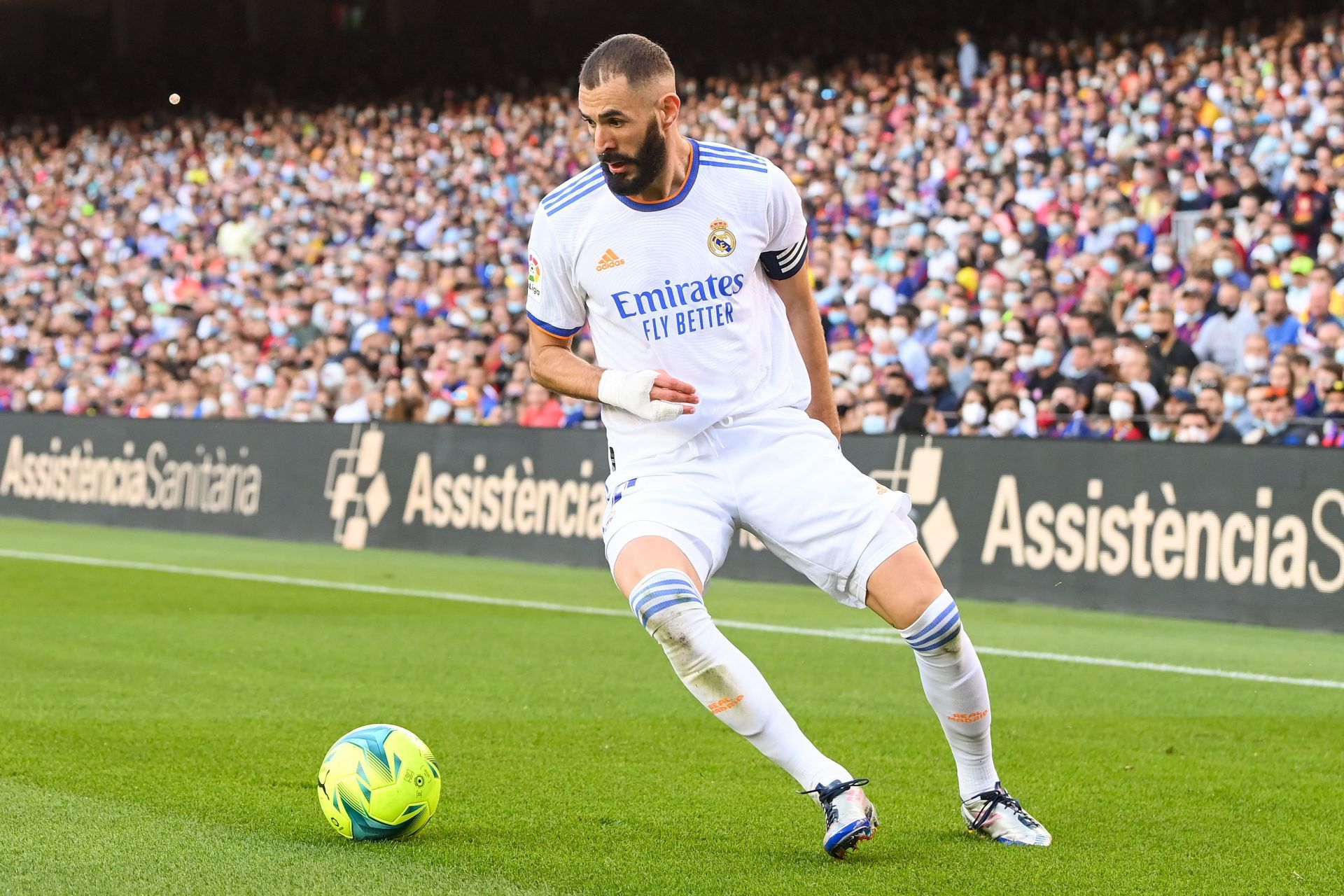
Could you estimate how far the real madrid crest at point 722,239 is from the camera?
5016 mm

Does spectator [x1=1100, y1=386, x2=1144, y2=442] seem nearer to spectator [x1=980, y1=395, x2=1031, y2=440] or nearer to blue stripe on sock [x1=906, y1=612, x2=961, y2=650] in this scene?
spectator [x1=980, y1=395, x2=1031, y2=440]

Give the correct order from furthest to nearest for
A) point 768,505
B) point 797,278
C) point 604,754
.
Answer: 1. point 604,754
2. point 797,278
3. point 768,505

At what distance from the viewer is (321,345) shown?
22.7m

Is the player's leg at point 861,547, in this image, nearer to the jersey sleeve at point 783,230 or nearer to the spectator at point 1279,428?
the jersey sleeve at point 783,230

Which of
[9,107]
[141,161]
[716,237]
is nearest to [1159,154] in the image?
[716,237]

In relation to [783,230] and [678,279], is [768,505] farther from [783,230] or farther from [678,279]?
[783,230]

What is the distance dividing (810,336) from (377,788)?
1852 millimetres

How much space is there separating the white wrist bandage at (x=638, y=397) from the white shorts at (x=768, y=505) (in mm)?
244

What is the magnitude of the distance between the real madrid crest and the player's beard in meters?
0.23

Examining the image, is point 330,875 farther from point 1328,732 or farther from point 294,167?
point 294,167

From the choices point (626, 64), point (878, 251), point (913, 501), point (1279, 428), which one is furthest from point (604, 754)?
point (878, 251)

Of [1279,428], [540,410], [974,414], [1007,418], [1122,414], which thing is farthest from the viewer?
[540,410]

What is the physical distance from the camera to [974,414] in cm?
1473

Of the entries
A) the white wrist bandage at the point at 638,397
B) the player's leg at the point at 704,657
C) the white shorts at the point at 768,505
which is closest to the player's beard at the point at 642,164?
the white wrist bandage at the point at 638,397
